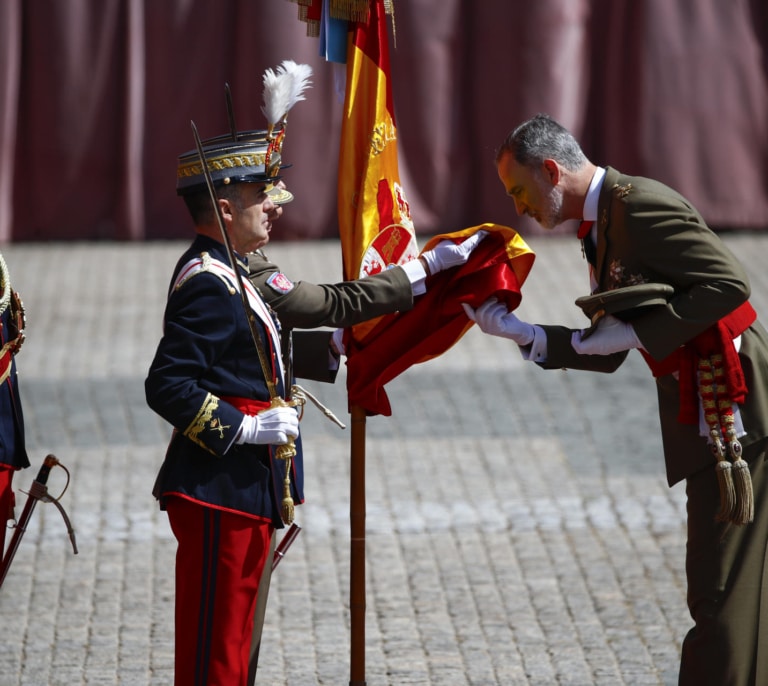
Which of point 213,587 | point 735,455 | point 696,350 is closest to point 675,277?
point 696,350

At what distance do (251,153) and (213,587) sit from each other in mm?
1239

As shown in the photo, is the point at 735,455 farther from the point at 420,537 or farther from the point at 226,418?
the point at 420,537

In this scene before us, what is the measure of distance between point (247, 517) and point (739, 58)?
865 centimetres

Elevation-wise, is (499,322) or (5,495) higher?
(499,322)

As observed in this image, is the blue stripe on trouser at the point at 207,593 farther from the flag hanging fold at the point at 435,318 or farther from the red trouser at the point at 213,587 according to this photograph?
the flag hanging fold at the point at 435,318

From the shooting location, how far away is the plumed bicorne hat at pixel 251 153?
12.5 ft

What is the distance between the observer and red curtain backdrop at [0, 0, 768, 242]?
36.3 ft

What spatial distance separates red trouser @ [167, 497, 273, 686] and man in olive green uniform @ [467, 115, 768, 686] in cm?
119

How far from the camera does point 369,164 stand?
14.3 ft

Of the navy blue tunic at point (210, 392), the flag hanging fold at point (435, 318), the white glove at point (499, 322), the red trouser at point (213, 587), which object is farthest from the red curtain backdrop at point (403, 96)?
the red trouser at point (213, 587)

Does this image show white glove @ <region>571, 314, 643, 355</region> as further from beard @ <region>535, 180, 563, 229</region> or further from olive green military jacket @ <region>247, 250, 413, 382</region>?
olive green military jacket @ <region>247, 250, 413, 382</region>

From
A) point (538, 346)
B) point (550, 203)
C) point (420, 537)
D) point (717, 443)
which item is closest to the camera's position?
point (717, 443)

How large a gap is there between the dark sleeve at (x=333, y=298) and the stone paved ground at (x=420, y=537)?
57.2 inches

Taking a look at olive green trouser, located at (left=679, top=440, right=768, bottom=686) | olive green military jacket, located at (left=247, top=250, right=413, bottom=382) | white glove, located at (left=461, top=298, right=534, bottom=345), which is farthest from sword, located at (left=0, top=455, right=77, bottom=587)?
olive green trouser, located at (left=679, top=440, right=768, bottom=686)
